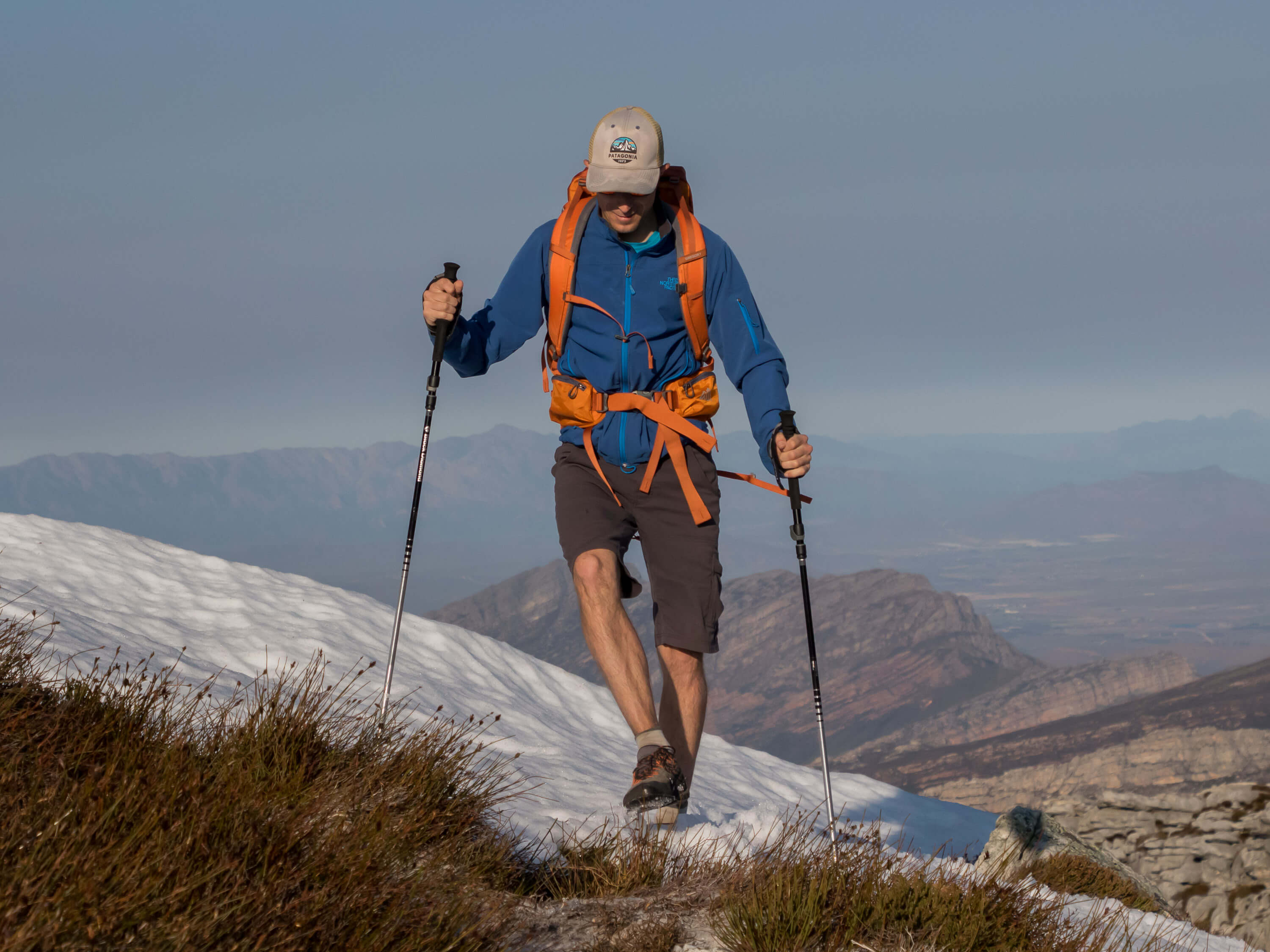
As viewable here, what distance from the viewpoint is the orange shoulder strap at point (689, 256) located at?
210 inches

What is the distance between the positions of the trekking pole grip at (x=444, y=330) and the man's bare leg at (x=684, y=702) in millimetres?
1993

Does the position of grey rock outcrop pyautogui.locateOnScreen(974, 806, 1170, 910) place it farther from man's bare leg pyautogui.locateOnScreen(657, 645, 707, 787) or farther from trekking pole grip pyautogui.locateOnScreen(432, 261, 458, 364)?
trekking pole grip pyautogui.locateOnScreen(432, 261, 458, 364)

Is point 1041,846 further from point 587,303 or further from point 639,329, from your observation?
point 587,303

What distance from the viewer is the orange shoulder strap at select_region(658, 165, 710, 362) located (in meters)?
5.34

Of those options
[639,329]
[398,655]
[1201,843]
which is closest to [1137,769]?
[1201,843]

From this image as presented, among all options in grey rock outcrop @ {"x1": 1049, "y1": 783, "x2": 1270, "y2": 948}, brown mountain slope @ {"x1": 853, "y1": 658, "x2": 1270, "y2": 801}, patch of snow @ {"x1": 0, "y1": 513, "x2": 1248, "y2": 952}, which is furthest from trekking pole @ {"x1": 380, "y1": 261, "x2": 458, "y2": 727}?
brown mountain slope @ {"x1": 853, "y1": 658, "x2": 1270, "y2": 801}

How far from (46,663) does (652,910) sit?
11.6ft

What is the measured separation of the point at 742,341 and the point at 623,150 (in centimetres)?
115

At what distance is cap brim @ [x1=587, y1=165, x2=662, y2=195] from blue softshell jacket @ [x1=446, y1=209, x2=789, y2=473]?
0.37m

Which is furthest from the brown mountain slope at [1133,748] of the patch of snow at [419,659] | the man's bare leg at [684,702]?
the man's bare leg at [684,702]

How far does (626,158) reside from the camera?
508 centimetres

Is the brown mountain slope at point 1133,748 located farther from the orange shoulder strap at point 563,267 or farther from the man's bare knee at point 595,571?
the orange shoulder strap at point 563,267

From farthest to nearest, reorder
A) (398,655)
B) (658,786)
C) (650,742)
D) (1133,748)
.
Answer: (1133,748)
(398,655)
(650,742)
(658,786)

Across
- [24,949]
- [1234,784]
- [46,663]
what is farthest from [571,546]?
[1234,784]
